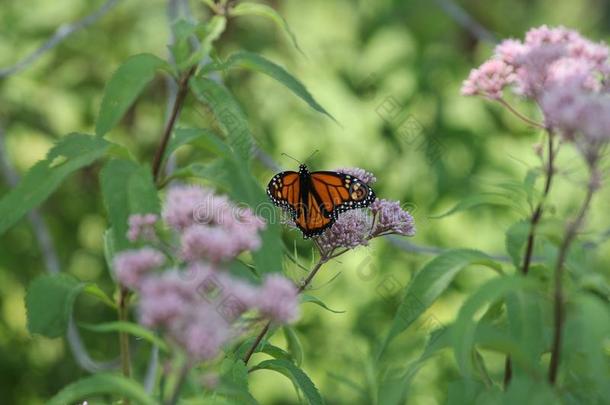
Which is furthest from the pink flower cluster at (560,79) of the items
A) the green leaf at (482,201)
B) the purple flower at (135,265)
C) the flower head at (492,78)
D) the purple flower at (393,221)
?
the purple flower at (135,265)

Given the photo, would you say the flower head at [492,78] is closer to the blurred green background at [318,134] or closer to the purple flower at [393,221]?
the purple flower at [393,221]

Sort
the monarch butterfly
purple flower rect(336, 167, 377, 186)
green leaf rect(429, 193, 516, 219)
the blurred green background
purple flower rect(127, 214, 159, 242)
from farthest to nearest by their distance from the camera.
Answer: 1. the blurred green background
2. purple flower rect(336, 167, 377, 186)
3. the monarch butterfly
4. green leaf rect(429, 193, 516, 219)
5. purple flower rect(127, 214, 159, 242)

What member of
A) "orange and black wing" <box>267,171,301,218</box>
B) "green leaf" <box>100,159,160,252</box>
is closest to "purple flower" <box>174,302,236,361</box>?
"green leaf" <box>100,159,160,252</box>

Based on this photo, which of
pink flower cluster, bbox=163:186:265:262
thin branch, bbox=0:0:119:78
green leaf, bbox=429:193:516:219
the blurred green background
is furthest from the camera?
the blurred green background

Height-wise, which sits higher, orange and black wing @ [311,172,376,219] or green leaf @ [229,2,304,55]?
green leaf @ [229,2,304,55]

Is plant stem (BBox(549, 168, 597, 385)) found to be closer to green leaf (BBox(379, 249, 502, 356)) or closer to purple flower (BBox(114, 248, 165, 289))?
green leaf (BBox(379, 249, 502, 356))
